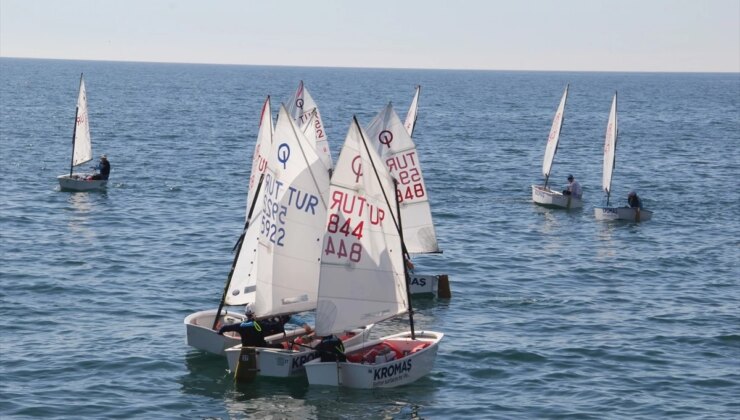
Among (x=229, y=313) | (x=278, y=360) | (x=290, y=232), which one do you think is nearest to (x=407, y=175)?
(x=290, y=232)

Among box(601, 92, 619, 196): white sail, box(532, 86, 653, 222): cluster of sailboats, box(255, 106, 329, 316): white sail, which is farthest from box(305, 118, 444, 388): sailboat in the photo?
box(601, 92, 619, 196): white sail

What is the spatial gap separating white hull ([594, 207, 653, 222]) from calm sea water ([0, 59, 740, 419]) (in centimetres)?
58

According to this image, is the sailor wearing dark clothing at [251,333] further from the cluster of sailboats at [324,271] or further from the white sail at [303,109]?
the white sail at [303,109]

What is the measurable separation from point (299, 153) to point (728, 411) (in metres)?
14.7

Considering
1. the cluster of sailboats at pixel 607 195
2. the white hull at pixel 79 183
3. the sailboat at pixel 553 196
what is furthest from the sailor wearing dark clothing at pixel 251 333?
the white hull at pixel 79 183

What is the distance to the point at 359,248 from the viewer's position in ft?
113

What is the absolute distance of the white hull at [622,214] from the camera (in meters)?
63.9

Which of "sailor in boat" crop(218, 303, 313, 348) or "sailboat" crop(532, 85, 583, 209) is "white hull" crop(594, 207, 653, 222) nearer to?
"sailboat" crop(532, 85, 583, 209)

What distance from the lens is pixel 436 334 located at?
36.4 m

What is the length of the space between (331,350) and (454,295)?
46.9ft

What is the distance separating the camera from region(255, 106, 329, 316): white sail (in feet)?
115

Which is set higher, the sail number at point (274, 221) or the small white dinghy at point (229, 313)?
the sail number at point (274, 221)

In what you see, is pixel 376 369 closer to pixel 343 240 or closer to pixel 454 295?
pixel 343 240

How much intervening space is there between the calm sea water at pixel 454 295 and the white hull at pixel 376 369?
373mm
